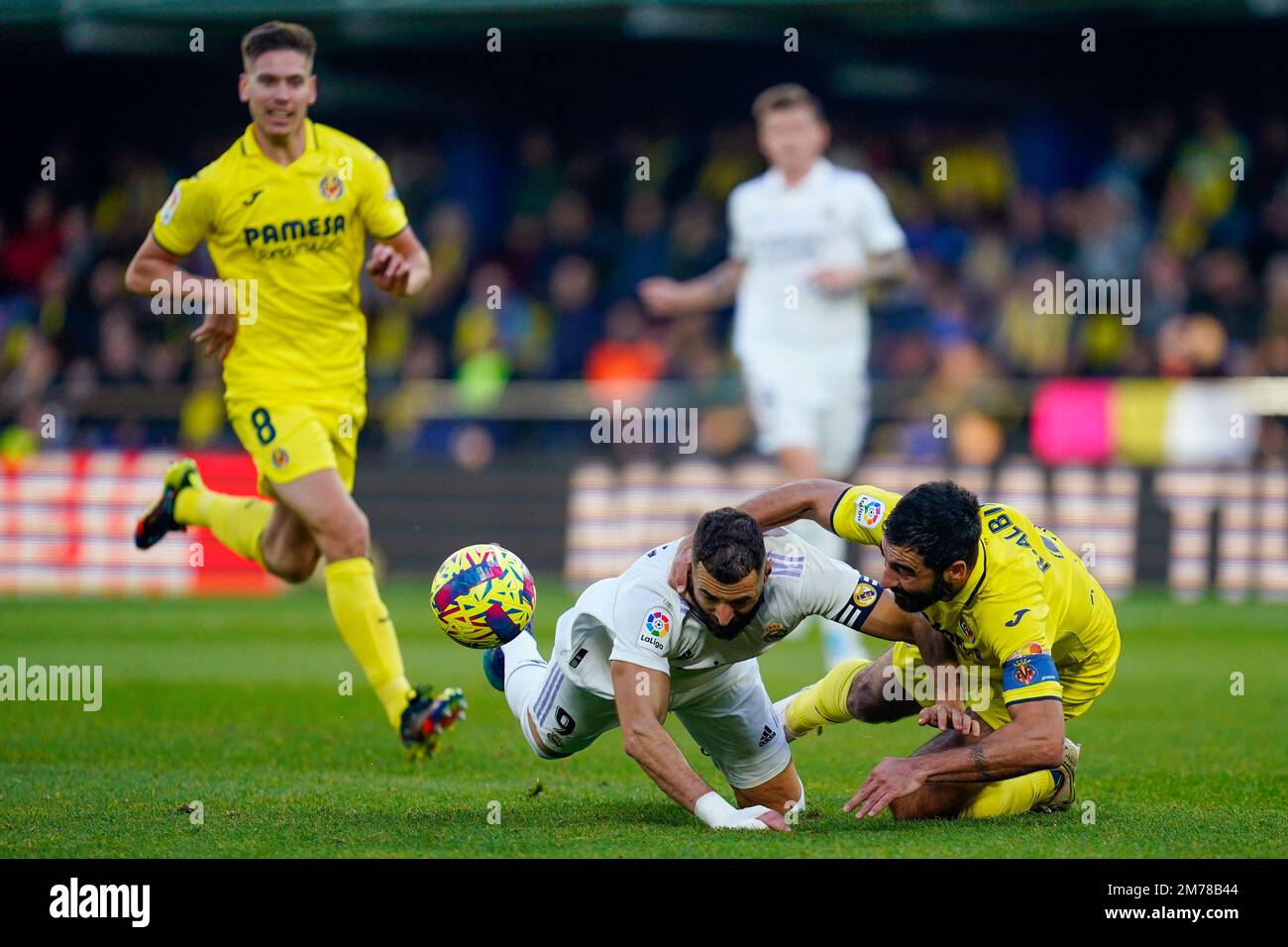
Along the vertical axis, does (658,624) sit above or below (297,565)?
below

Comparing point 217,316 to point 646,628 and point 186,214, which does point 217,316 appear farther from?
point 646,628

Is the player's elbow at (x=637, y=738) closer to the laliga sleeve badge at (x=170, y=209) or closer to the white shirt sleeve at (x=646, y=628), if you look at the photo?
the white shirt sleeve at (x=646, y=628)

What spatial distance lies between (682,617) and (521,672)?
1.41 metres

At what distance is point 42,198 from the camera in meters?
22.9

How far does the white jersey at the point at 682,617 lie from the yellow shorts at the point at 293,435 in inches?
72.6

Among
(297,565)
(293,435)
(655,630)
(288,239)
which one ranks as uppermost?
(288,239)

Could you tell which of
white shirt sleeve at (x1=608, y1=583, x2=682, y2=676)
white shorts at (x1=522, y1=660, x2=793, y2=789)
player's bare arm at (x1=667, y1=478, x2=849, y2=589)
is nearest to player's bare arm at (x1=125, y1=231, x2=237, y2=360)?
white shorts at (x1=522, y1=660, x2=793, y2=789)

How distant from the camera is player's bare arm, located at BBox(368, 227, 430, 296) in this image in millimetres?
7828

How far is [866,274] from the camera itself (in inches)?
440

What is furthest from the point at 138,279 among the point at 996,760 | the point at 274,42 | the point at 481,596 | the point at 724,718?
the point at 996,760

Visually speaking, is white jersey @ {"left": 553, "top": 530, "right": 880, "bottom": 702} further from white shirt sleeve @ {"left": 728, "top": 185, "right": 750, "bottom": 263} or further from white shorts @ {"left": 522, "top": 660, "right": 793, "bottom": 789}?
white shirt sleeve @ {"left": 728, "top": 185, "right": 750, "bottom": 263}

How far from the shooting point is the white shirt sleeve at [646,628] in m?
5.78

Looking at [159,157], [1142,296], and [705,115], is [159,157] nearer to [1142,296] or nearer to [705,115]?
[705,115]
